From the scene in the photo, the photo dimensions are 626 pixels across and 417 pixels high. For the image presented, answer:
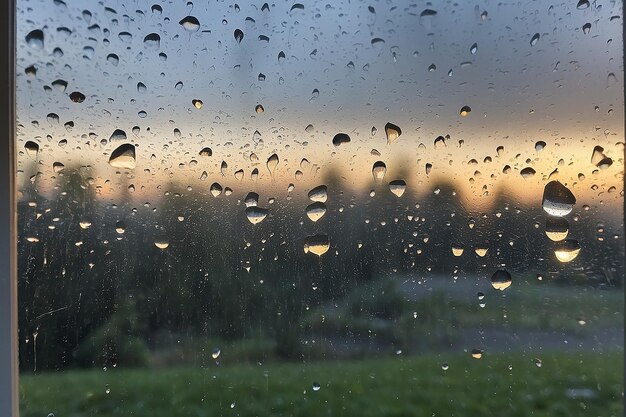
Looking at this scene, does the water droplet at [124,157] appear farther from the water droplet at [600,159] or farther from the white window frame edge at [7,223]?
the water droplet at [600,159]

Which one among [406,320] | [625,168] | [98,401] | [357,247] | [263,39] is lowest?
[98,401]

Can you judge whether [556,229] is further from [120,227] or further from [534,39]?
[120,227]

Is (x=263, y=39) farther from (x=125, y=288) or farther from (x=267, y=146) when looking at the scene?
(x=125, y=288)

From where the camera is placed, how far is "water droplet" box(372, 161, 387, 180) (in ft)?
2.77

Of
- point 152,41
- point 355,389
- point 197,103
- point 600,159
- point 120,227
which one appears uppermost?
point 152,41

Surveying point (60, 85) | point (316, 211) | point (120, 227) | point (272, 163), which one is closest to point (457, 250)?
point (316, 211)

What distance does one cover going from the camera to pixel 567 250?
2.71 ft

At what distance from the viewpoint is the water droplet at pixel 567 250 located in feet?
2.70

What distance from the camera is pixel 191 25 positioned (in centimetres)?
86

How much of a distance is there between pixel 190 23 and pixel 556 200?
28.0 inches

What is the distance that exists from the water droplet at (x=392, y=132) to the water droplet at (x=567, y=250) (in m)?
0.33

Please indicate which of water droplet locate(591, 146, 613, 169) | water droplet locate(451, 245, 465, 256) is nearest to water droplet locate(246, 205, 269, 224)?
water droplet locate(451, 245, 465, 256)

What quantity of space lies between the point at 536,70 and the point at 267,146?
19.0 inches

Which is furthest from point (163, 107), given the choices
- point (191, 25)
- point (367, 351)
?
point (367, 351)
